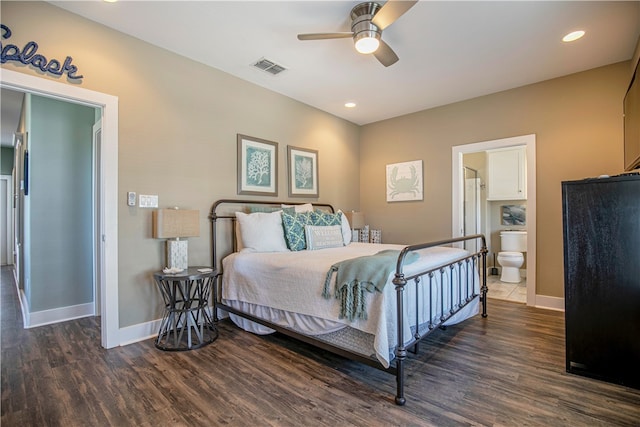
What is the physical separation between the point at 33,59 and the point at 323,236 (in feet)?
9.56

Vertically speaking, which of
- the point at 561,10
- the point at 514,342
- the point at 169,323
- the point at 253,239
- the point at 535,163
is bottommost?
the point at 514,342

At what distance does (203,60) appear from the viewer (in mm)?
3273

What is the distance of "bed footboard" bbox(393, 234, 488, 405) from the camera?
6.08 feet

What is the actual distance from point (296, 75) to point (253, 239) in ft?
6.54

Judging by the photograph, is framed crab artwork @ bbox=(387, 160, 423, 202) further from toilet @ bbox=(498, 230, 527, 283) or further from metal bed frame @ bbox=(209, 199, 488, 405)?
toilet @ bbox=(498, 230, 527, 283)

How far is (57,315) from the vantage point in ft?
11.2

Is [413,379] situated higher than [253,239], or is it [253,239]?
[253,239]

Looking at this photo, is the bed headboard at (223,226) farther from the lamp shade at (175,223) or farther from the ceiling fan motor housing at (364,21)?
the ceiling fan motor housing at (364,21)

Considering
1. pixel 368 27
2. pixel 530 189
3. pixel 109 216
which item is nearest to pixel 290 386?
pixel 109 216

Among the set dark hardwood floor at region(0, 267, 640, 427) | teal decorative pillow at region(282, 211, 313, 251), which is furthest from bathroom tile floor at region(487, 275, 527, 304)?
teal decorative pillow at region(282, 211, 313, 251)

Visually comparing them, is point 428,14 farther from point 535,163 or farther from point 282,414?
point 282,414

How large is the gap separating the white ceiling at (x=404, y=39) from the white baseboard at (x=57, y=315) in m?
3.03

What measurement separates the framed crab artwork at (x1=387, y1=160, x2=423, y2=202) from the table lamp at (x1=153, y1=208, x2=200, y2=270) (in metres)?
3.23

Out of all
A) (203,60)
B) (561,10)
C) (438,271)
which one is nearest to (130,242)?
(203,60)
